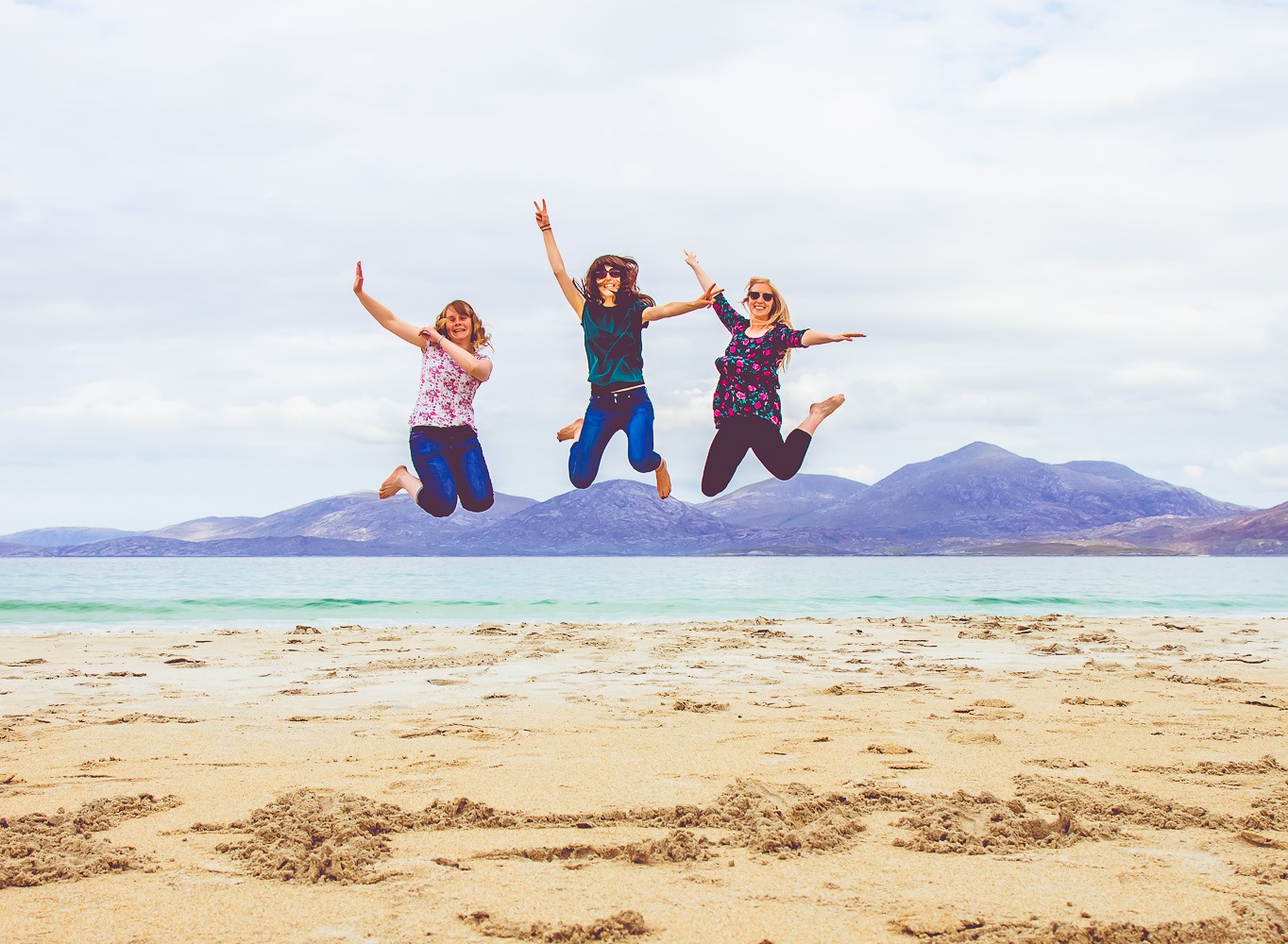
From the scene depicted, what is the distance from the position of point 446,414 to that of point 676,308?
5.17ft

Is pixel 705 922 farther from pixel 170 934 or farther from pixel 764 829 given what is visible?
pixel 170 934

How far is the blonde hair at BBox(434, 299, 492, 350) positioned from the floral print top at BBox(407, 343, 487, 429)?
83 mm

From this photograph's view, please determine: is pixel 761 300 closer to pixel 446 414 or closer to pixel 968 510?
pixel 446 414

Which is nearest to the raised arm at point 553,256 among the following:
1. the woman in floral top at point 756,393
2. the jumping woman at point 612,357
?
the jumping woman at point 612,357

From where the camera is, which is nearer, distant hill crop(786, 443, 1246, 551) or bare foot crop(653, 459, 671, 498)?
bare foot crop(653, 459, 671, 498)

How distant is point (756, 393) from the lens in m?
6.27

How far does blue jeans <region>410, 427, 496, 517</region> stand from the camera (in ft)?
19.2

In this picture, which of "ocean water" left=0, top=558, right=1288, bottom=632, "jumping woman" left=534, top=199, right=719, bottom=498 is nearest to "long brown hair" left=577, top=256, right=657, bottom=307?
"jumping woman" left=534, top=199, right=719, bottom=498

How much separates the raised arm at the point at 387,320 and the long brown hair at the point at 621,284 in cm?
107

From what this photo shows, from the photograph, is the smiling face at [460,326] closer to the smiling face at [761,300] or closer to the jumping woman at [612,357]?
the jumping woman at [612,357]

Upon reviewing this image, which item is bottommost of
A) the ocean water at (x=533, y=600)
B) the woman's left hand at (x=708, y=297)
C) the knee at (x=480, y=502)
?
the ocean water at (x=533, y=600)

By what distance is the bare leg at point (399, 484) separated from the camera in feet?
19.4

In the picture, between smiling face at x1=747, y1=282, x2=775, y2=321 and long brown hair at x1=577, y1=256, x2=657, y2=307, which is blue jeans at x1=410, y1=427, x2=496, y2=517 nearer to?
long brown hair at x1=577, y1=256, x2=657, y2=307

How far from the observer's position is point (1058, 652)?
16266 mm
